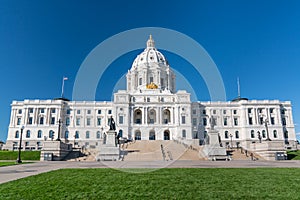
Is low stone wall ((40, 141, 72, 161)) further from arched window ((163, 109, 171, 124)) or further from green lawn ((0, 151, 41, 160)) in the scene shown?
A: arched window ((163, 109, 171, 124))

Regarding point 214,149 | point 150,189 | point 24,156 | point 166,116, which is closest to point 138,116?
point 166,116

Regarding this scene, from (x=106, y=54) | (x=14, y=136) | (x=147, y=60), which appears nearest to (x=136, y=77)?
(x=147, y=60)

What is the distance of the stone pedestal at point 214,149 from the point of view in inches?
1227

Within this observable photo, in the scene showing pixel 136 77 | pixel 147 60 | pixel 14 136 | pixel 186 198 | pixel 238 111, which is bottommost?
pixel 186 198

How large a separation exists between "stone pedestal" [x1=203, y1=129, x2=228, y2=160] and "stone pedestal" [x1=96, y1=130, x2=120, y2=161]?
13128mm

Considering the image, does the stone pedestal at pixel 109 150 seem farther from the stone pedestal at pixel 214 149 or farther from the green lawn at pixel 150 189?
the green lawn at pixel 150 189

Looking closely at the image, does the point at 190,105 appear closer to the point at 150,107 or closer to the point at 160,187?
the point at 150,107

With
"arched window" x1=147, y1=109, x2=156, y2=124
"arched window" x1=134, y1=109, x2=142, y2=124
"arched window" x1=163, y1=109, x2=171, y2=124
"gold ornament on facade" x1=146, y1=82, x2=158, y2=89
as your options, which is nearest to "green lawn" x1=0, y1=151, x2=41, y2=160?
"arched window" x1=134, y1=109, x2=142, y2=124

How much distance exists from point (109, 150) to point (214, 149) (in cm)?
1511

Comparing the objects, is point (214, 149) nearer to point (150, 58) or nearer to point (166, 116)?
point (166, 116)

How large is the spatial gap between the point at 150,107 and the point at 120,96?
33.7 ft

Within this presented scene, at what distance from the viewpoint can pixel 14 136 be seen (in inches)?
2867

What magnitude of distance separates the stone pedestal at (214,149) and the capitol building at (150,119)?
3404 centimetres

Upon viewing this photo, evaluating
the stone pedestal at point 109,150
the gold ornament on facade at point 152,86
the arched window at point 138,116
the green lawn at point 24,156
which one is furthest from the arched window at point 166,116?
the green lawn at point 24,156
